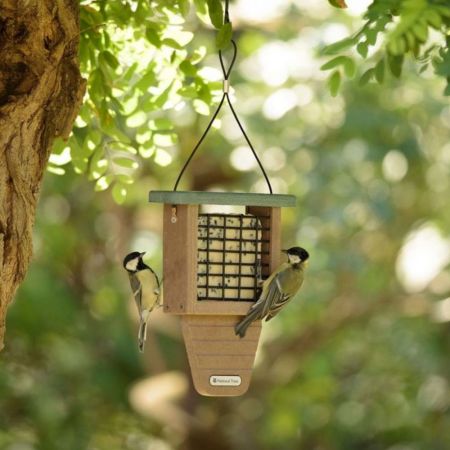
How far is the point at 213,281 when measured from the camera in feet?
15.0

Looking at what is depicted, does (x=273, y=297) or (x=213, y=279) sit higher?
(x=213, y=279)

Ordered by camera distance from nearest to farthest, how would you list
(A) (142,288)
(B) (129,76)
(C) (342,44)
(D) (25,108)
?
(D) (25,108) → (C) (342,44) → (A) (142,288) → (B) (129,76)

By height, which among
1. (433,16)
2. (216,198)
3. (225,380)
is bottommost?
(225,380)

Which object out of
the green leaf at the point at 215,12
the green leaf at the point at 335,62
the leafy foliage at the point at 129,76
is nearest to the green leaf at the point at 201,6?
the leafy foliage at the point at 129,76

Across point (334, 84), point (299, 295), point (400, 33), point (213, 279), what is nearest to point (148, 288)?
point (213, 279)

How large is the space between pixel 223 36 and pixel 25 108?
717 millimetres

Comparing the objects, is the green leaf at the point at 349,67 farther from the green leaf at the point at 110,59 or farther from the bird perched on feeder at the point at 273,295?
the green leaf at the point at 110,59

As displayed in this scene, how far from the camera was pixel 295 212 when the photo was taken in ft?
36.6

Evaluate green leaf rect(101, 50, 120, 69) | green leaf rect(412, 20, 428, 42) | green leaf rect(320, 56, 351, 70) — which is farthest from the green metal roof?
green leaf rect(412, 20, 428, 42)

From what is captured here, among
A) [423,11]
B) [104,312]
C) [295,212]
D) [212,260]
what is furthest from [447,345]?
[423,11]

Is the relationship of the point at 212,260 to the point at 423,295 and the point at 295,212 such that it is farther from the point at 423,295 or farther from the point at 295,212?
the point at 423,295

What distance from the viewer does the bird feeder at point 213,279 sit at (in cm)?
438

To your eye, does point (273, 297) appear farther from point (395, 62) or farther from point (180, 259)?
→ point (395, 62)

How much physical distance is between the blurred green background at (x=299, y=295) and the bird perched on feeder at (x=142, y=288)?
4826 mm
